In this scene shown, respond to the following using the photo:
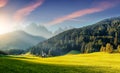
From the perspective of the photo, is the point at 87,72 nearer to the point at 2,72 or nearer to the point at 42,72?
the point at 42,72

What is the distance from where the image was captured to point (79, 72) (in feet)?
148

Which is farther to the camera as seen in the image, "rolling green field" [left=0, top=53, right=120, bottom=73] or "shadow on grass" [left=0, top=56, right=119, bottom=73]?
"rolling green field" [left=0, top=53, right=120, bottom=73]

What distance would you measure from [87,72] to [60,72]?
6833 millimetres

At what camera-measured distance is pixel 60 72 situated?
139ft

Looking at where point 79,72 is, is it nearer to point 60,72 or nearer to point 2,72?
point 60,72

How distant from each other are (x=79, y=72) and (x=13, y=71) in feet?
46.4

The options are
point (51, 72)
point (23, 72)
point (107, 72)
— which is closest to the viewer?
point (23, 72)

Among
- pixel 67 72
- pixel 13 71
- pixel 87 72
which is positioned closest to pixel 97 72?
pixel 87 72

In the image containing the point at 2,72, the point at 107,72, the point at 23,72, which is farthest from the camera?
the point at 107,72

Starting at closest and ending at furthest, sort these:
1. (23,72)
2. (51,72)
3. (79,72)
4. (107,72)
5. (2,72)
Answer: (2,72)
(23,72)
(51,72)
(79,72)
(107,72)

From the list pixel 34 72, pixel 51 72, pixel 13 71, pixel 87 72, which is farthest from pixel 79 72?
pixel 13 71

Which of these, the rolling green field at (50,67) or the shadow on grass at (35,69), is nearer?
the shadow on grass at (35,69)

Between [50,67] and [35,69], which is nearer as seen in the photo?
[35,69]

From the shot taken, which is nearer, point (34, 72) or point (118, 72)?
point (34, 72)
